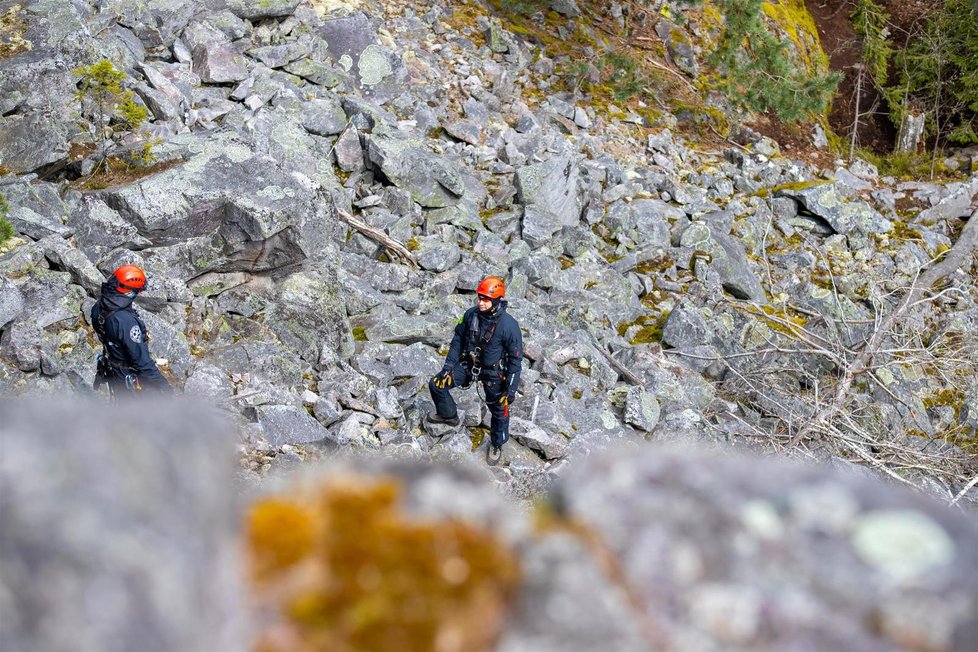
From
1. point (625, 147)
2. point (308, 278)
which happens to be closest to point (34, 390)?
point (308, 278)

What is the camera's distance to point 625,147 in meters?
18.4

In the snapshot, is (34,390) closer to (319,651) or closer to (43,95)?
(43,95)

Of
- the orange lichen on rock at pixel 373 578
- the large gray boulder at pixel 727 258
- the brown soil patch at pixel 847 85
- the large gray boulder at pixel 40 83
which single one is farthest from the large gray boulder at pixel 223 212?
the brown soil patch at pixel 847 85

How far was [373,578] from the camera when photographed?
5.86 ft

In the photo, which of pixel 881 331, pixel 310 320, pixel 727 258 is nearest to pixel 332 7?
pixel 310 320

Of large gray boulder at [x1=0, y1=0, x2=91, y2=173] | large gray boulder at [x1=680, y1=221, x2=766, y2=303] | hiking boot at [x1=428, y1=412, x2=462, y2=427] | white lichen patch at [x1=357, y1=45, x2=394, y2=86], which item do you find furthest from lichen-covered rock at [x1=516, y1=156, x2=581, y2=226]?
large gray boulder at [x1=0, y1=0, x2=91, y2=173]

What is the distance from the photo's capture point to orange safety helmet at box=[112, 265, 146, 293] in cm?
737

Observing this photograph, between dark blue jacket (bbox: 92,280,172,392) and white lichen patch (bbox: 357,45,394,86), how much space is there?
9.81 metres

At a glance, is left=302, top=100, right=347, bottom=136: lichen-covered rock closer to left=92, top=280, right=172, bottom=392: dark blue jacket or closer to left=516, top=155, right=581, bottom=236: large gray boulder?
left=516, top=155, right=581, bottom=236: large gray boulder

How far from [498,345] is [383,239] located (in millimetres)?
4078

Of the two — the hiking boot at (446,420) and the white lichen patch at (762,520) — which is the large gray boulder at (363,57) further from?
the white lichen patch at (762,520)

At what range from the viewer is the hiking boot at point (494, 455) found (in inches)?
382

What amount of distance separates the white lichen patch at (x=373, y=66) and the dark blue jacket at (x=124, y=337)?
32.2 feet

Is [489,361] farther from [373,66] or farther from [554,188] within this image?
[373,66]
